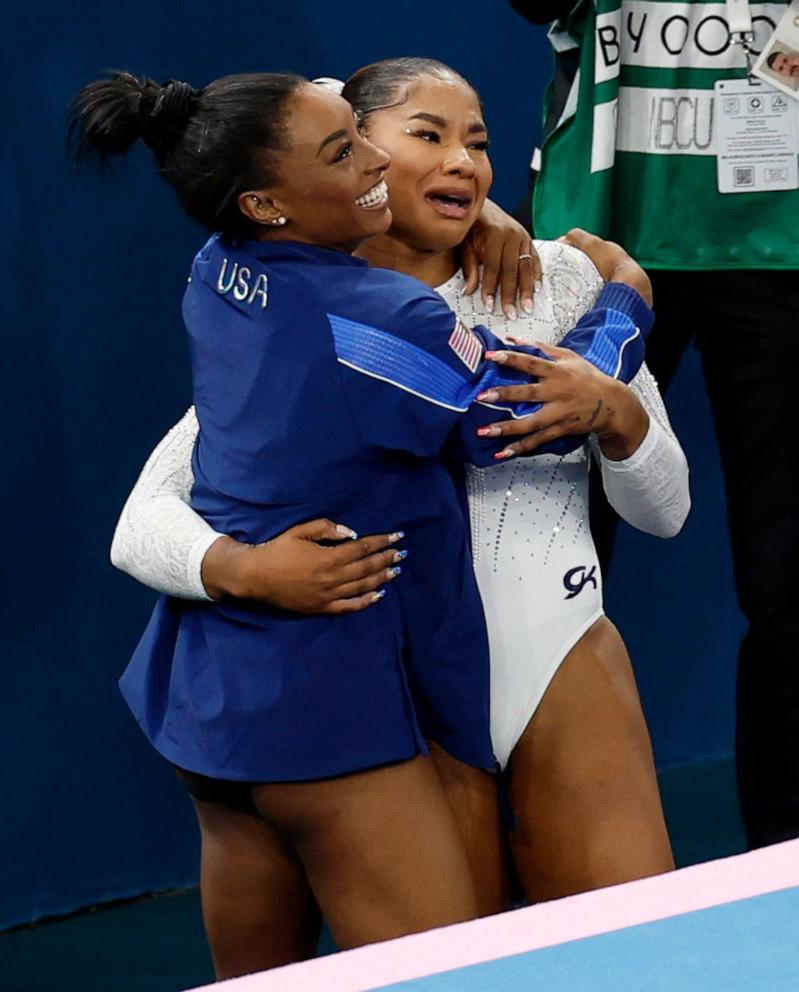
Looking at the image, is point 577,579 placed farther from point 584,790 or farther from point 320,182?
point 320,182

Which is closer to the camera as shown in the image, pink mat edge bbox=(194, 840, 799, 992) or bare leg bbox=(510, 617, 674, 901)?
pink mat edge bbox=(194, 840, 799, 992)

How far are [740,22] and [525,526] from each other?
93 centimetres

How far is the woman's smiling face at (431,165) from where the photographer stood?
5.98 ft

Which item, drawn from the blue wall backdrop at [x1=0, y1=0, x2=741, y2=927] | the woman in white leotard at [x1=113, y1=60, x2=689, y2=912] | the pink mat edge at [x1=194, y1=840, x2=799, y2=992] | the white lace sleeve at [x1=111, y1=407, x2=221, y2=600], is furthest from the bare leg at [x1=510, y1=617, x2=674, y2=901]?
the blue wall backdrop at [x1=0, y1=0, x2=741, y2=927]

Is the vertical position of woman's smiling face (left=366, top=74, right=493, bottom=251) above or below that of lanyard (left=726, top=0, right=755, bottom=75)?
below

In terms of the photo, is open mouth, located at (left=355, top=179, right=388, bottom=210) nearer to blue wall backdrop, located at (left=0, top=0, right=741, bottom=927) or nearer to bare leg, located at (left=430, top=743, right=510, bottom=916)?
bare leg, located at (left=430, top=743, right=510, bottom=916)

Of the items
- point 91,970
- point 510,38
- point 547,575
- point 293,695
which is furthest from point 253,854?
point 510,38

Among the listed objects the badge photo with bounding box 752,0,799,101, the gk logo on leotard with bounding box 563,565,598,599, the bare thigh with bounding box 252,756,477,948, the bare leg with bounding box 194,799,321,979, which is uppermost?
the badge photo with bounding box 752,0,799,101

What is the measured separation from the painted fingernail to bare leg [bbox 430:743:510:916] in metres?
0.37

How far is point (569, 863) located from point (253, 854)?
299 millimetres

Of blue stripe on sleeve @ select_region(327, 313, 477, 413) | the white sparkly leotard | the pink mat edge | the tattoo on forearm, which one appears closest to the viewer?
the pink mat edge

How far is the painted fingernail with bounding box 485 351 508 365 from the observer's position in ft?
5.40

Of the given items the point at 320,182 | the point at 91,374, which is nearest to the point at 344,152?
the point at 320,182

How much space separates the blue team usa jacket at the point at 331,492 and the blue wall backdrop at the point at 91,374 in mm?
1060
